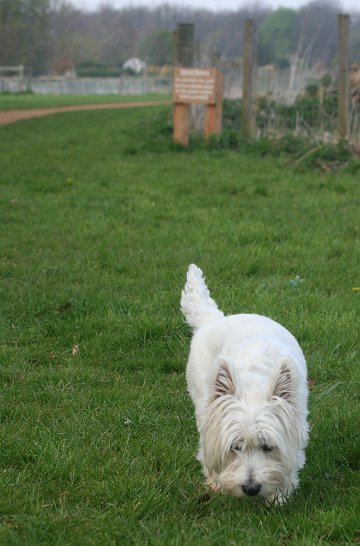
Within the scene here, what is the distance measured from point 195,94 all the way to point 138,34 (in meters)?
83.4

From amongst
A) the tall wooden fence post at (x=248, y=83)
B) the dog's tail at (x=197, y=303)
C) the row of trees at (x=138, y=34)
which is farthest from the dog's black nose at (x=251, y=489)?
the row of trees at (x=138, y=34)

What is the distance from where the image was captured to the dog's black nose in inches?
134

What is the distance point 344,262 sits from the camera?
25.0ft

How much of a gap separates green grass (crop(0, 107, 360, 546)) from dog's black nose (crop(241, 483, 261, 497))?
0.18 m

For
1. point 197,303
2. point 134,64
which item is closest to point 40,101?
point 197,303

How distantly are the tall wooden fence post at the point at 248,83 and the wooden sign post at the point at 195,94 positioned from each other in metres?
0.50

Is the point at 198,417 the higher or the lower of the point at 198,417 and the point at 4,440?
the higher

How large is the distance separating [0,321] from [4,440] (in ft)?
6.71

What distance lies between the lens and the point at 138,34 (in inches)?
3745

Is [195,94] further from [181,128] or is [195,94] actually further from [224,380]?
[224,380]

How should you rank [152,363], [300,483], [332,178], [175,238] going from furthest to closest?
[332,178], [175,238], [152,363], [300,483]

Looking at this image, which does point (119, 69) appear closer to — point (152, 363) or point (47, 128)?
point (47, 128)

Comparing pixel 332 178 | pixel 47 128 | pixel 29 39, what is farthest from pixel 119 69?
pixel 332 178

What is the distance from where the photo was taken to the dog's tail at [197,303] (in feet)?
16.0
